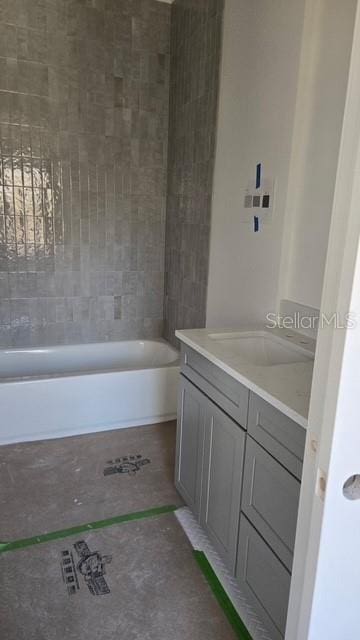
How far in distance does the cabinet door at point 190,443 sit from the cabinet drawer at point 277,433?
41 cm

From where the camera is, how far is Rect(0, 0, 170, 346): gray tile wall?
301 cm

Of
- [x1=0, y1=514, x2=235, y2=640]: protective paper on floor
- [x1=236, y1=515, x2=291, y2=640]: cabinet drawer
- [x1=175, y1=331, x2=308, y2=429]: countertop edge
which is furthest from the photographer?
[x1=0, y1=514, x2=235, y2=640]: protective paper on floor

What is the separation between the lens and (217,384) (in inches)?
68.2

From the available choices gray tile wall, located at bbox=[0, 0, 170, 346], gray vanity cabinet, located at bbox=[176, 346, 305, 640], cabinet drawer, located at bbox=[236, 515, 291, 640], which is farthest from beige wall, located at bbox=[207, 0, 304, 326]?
cabinet drawer, located at bbox=[236, 515, 291, 640]

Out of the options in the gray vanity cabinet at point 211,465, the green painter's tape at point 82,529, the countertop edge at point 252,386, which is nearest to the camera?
the countertop edge at point 252,386

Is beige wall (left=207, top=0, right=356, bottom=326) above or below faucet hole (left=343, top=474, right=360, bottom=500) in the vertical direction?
above

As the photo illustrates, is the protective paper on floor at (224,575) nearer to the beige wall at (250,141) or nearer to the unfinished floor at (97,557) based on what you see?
the unfinished floor at (97,557)

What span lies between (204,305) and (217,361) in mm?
1238

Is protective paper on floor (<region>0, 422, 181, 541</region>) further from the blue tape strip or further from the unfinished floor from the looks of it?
the blue tape strip

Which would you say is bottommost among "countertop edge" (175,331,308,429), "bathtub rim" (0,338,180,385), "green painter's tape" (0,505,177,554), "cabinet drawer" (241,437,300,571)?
"green painter's tape" (0,505,177,554)

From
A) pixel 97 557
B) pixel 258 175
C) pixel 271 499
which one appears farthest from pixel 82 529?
pixel 258 175

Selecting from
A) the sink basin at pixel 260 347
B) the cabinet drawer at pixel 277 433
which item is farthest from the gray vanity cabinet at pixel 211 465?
the sink basin at pixel 260 347

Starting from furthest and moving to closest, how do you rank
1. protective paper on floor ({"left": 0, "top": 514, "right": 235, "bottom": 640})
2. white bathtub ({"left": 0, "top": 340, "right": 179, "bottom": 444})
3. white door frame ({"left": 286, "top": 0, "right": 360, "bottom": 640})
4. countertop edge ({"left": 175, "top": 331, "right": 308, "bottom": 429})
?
white bathtub ({"left": 0, "top": 340, "right": 179, "bottom": 444}) → protective paper on floor ({"left": 0, "top": 514, "right": 235, "bottom": 640}) → countertop edge ({"left": 175, "top": 331, "right": 308, "bottom": 429}) → white door frame ({"left": 286, "top": 0, "right": 360, "bottom": 640})

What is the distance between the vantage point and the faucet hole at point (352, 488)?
0.69 meters
